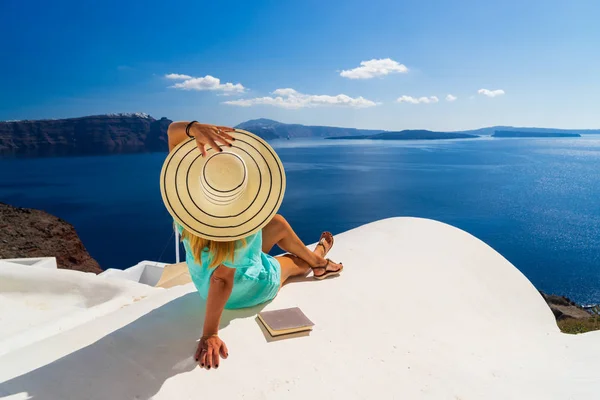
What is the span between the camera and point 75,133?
66500 mm

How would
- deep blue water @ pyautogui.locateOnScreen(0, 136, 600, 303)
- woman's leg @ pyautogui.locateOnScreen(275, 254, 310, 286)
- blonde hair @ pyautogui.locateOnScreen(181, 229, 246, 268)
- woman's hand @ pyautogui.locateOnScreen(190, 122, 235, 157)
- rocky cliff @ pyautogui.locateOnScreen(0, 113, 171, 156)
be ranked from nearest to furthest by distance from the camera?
woman's hand @ pyautogui.locateOnScreen(190, 122, 235, 157) → blonde hair @ pyautogui.locateOnScreen(181, 229, 246, 268) → woman's leg @ pyautogui.locateOnScreen(275, 254, 310, 286) → deep blue water @ pyautogui.locateOnScreen(0, 136, 600, 303) → rocky cliff @ pyautogui.locateOnScreen(0, 113, 171, 156)

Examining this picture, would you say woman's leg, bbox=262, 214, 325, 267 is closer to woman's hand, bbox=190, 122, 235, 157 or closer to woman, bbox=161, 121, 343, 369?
woman, bbox=161, 121, 343, 369

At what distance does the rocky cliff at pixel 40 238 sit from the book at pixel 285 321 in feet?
58.4

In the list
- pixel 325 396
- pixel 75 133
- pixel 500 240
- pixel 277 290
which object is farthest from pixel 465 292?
pixel 75 133

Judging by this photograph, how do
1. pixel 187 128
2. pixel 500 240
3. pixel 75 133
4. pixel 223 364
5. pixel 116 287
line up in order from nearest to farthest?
pixel 187 128, pixel 223 364, pixel 116 287, pixel 500 240, pixel 75 133

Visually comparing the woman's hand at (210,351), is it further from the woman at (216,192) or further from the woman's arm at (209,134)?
the woman's arm at (209,134)

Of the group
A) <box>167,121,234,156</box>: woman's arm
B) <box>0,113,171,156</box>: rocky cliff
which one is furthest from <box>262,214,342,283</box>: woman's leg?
<box>0,113,171,156</box>: rocky cliff

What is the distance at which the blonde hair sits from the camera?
2084mm

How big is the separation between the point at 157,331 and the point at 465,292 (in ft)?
8.58

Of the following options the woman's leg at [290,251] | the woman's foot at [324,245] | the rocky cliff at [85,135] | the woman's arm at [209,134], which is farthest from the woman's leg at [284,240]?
the rocky cliff at [85,135]

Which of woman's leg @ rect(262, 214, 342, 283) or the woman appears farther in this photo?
woman's leg @ rect(262, 214, 342, 283)

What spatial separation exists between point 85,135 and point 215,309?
75396 millimetres

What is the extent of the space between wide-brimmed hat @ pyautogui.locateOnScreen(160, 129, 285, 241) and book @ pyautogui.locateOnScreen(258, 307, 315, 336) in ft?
2.31

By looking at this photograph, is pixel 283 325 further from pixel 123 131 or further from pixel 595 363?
pixel 123 131
